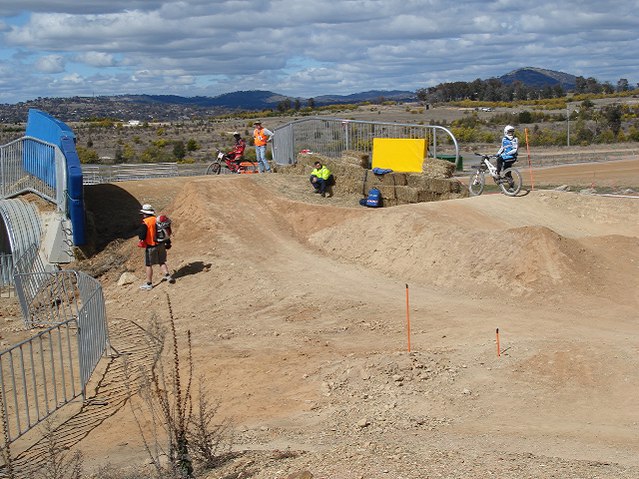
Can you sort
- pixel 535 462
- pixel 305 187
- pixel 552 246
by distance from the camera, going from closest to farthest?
pixel 535 462 → pixel 552 246 → pixel 305 187

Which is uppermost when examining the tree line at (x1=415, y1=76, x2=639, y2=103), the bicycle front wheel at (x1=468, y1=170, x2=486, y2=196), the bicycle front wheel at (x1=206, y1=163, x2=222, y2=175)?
the tree line at (x1=415, y1=76, x2=639, y2=103)

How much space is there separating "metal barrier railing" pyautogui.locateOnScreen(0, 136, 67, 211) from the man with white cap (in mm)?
3840

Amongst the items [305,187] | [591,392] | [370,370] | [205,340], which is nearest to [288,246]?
[305,187]

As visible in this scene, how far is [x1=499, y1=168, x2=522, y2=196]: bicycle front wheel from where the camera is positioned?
67.8ft

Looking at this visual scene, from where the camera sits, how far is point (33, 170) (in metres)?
23.0

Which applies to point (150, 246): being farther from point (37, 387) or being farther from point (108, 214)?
point (37, 387)

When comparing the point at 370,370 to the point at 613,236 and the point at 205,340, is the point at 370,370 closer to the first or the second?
the point at 205,340

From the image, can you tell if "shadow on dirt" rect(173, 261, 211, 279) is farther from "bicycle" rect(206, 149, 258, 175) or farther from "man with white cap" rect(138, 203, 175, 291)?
"bicycle" rect(206, 149, 258, 175)

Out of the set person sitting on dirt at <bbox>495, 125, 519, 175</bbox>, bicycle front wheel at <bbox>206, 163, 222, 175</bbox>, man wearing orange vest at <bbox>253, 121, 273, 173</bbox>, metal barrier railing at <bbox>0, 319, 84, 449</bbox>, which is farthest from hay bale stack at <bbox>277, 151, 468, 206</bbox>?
metal barrier railing at <bbox>0, 319, 84, 449</bbox>

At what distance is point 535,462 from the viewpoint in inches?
303

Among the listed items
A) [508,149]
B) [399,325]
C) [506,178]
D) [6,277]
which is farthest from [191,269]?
[508,149]

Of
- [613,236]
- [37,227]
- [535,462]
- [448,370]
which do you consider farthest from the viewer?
[37,227]

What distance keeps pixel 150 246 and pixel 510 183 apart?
8.72 m

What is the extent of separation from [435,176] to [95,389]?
11755mm
